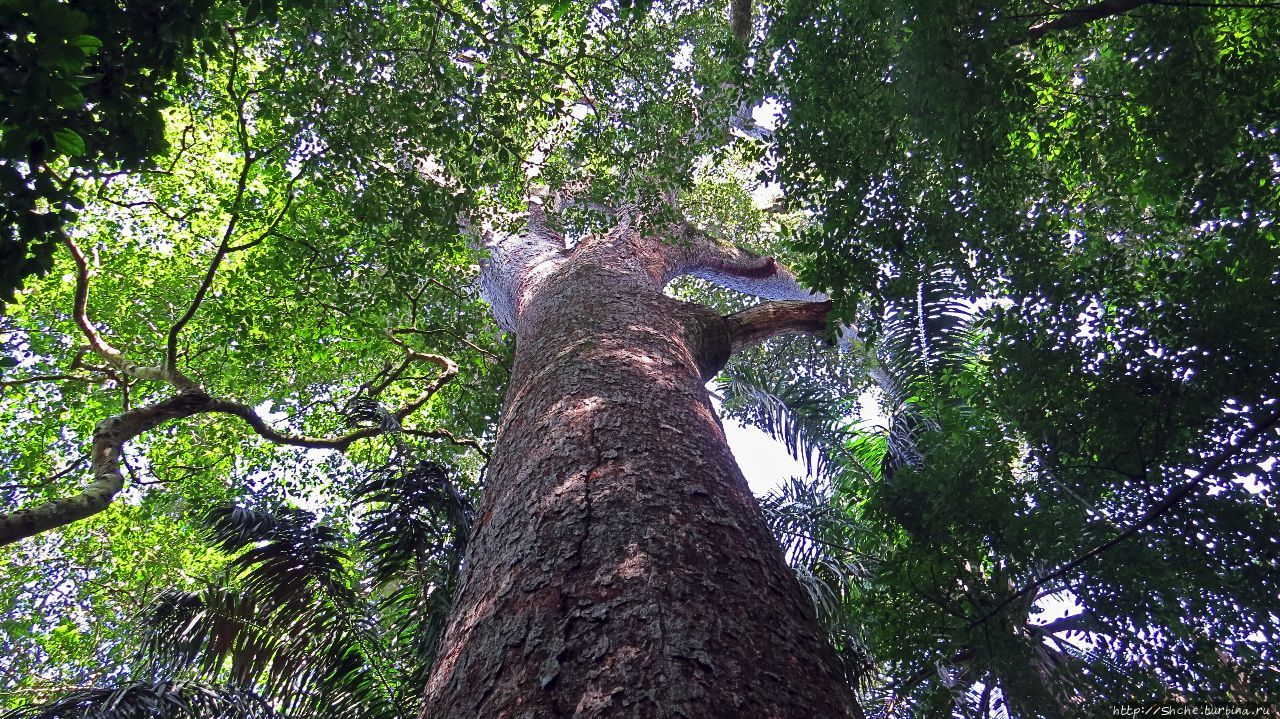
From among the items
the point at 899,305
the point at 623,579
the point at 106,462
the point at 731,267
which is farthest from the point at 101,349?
the point at 731,267

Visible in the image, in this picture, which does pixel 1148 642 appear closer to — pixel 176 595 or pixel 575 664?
pixel 575 664

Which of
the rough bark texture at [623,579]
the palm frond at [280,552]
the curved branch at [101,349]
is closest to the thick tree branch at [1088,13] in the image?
the rough bark texture at [623,579]

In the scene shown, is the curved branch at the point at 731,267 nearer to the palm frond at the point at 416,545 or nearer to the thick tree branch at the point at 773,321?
the thick tree branch at the point at 773,321

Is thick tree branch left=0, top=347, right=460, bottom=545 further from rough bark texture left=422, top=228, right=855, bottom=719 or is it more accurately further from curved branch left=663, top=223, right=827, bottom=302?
curved branch left=663, top=223, right=827, bottom=302

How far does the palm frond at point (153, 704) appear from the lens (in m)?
3.62

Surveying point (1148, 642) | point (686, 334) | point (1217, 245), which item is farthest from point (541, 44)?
point (1148, 642)

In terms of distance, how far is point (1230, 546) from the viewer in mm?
2947

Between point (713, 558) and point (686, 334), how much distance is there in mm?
2440

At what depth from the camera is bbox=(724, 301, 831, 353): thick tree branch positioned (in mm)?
5043

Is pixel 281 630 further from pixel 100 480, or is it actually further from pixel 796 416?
pixel 796 416

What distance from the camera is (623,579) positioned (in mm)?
1659

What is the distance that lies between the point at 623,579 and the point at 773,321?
3837mm

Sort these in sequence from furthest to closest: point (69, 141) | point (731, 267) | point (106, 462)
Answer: point (731, 267), point (106, 462), point (69, 141)

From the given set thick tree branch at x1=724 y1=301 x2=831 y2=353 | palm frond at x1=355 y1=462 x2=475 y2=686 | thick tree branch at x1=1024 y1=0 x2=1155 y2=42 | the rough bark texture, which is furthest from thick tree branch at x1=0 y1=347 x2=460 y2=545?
thick tree branch at x1=1024 y1=0 x2=1155 y2=42
